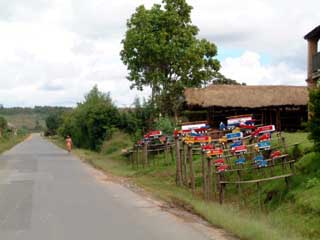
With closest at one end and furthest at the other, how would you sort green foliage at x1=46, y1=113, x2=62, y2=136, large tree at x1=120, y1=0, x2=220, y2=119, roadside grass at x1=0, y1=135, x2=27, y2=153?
large tree at x1=120, y1=0, x2=220, y2=119 → roadside grass at x1=0, y1=135, x2=27, y2=153 → green foliage at x1=46, y1=113, x2=62, y2=136

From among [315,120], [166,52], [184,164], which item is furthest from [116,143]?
[315,120]

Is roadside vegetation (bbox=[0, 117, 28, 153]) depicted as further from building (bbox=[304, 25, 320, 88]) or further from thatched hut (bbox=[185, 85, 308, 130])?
building (bbox=[304, 25, 320, 88])

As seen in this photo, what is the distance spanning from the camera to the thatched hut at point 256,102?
102 ft

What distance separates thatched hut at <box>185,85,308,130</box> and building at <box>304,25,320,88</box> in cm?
202

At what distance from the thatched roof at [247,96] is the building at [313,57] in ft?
6.21

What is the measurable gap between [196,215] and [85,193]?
17.1ft

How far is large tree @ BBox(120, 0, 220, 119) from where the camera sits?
3669cm

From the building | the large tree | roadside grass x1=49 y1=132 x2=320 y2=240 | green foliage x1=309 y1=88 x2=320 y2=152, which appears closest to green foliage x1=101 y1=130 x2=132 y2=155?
the large tree

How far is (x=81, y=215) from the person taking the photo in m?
12.9

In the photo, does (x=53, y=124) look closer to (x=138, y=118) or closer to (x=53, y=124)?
(x=53, y=124)

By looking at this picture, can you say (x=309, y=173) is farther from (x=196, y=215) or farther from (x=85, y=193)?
(x=85, y=193)

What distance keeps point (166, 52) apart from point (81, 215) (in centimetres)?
2459

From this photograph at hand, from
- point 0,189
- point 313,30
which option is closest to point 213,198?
point 0,189

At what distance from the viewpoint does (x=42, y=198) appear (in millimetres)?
16172
